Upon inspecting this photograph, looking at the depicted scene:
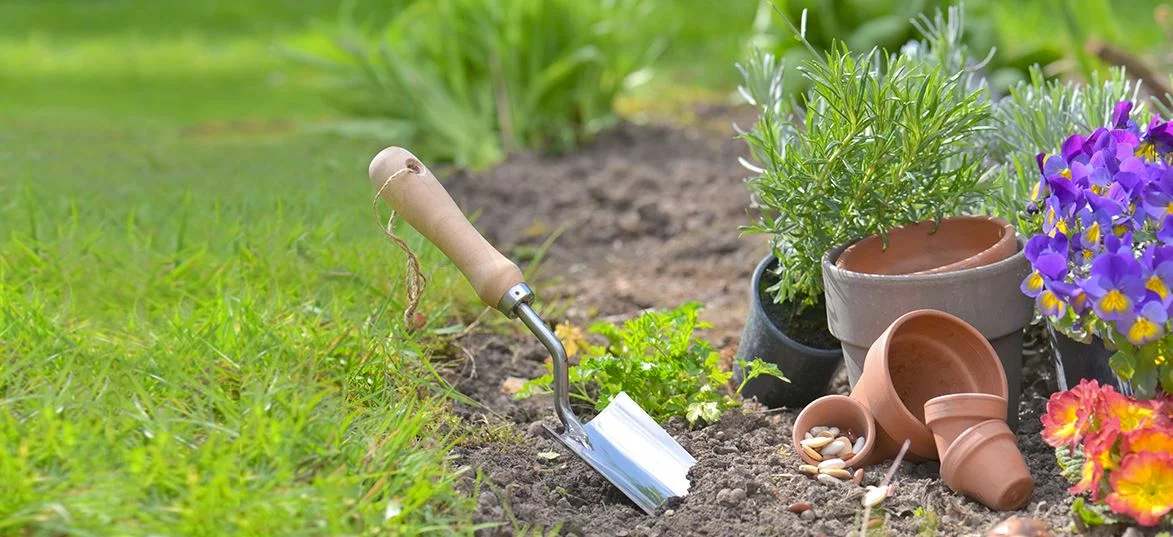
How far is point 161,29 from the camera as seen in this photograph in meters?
8.05

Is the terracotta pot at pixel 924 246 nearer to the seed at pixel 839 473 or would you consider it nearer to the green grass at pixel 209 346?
the seed at pixel 839 473

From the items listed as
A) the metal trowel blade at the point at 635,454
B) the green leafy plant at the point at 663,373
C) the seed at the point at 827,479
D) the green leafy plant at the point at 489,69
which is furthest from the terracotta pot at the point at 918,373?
the green leafy plant at the point at 489,69

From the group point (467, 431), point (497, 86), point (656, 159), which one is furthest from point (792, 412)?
point (497, 86)

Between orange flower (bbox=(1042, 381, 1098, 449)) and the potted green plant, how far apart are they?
0.78ft

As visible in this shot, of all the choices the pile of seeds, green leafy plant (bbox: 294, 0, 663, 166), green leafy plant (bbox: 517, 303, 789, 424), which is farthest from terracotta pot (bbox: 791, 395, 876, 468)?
green leafy plant (bbox: 294, 0, 663, 166)

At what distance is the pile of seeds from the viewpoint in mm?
2008

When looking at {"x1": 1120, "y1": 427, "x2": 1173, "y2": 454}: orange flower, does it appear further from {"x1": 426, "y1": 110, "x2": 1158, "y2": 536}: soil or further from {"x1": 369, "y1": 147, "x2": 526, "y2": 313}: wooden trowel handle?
Answer: {"x1": 369, "y1": 147, "x2": 526, "y2": 313}: wooden trowel handle

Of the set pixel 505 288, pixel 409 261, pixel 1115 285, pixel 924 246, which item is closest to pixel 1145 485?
pixel 1115 285

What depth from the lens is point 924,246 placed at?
221 cm

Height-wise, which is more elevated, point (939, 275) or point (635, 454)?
point (939, 275)

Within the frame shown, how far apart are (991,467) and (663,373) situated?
59cm

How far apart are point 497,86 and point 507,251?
1.38 meters

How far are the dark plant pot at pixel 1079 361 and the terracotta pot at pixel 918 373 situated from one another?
0.18m

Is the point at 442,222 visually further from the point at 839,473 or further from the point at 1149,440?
the point at 1149,440
